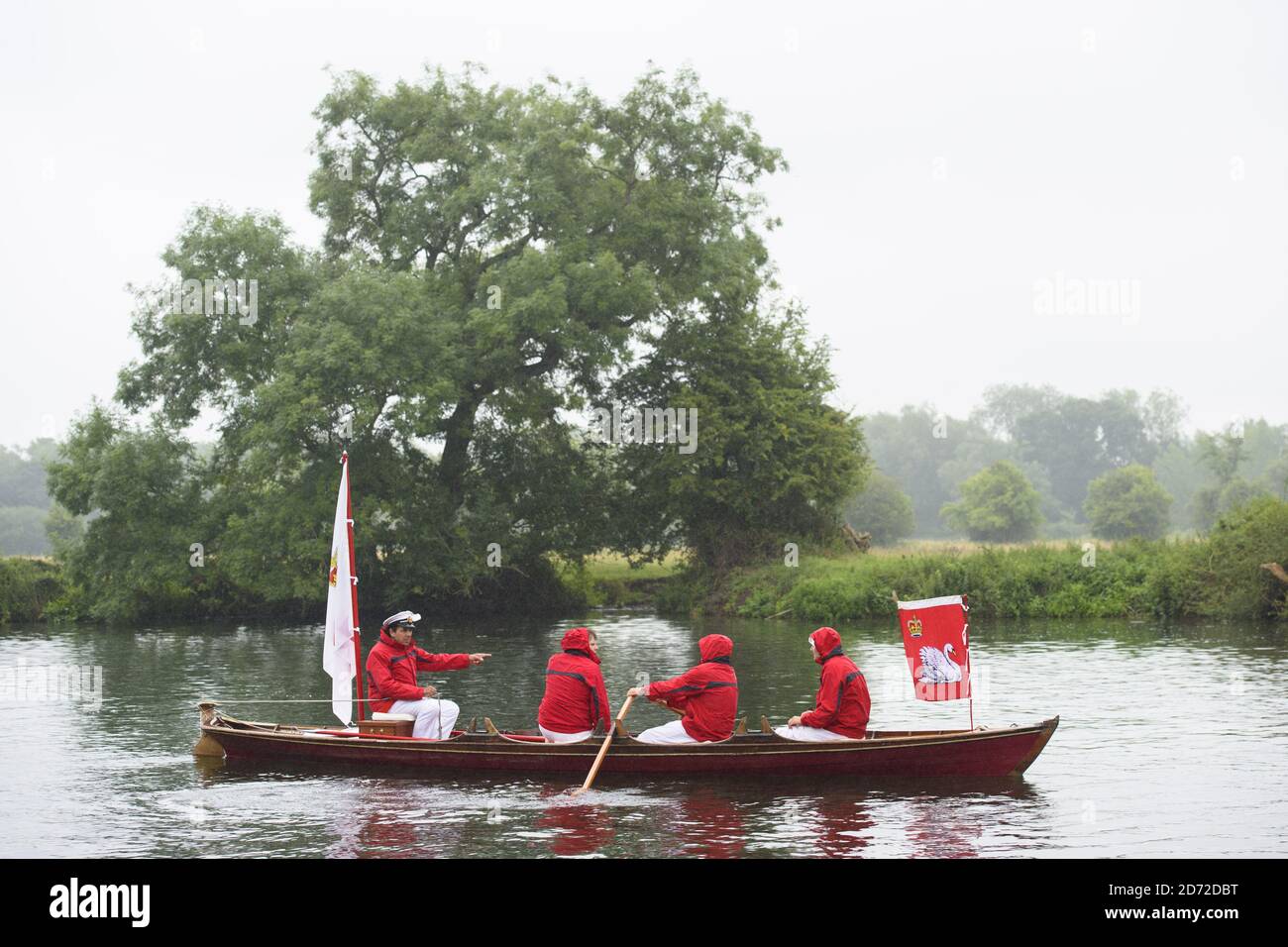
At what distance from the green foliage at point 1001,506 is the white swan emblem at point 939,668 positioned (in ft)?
359

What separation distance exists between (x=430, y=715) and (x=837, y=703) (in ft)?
20.2

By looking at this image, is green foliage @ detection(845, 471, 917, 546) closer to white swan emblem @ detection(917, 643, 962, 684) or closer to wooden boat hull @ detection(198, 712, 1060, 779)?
white swan emblem @ detection(917, 643, 962, 684)

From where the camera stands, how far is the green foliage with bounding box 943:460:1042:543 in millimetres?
128000

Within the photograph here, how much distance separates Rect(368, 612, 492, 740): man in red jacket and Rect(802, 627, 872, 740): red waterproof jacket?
5251 mm

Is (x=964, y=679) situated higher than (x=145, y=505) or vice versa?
(x=145, y=505)

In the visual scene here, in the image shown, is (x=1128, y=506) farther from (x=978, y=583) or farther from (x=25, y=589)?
(x=25, y=589)

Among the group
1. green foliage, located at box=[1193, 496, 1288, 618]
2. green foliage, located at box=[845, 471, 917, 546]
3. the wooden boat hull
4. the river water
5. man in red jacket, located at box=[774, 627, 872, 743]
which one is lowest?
the river water

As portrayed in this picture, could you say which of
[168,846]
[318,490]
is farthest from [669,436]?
[168,846]

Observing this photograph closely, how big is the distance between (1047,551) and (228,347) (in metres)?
29.3

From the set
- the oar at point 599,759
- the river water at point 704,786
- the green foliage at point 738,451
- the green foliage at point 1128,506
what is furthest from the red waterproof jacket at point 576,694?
the green foliage at point 1128,506

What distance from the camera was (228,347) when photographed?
164 feet

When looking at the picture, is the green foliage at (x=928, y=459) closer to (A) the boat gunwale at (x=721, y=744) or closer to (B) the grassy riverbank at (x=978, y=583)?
(B) the grassy riverbank at (x=978, y=583)

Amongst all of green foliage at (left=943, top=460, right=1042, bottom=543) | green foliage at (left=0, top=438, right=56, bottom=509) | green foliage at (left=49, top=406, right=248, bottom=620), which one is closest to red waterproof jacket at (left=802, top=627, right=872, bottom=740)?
green foliage at (left=49, top=406, right=248, bottom=620)
